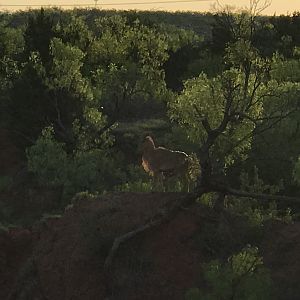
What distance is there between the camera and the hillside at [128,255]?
43.0 ft

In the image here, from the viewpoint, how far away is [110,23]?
33156mm

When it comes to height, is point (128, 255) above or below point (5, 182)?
above

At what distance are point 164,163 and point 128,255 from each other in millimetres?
5284

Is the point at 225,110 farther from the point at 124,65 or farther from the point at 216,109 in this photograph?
the point at 124,65

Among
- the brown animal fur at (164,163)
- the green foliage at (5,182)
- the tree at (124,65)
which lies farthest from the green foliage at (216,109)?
the tree at (124,65)

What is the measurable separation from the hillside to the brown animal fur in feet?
9.05

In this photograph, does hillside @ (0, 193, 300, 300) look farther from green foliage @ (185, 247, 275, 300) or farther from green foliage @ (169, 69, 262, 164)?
green foliage @ (185, 247, 275, 300)

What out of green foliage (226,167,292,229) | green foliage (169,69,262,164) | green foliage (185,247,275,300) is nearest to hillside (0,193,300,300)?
green foliage (226,167,292,229)

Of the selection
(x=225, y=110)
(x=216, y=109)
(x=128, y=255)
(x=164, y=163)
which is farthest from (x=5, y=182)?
(x=225, y=110)

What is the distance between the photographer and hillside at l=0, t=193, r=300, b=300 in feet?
43.0

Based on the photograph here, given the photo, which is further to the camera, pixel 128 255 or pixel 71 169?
pixel 71 169

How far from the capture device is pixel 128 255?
13.7 metres

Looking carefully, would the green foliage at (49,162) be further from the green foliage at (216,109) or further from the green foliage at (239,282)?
the green foliage at (239,282)

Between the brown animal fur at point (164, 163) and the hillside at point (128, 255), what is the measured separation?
109 inches
